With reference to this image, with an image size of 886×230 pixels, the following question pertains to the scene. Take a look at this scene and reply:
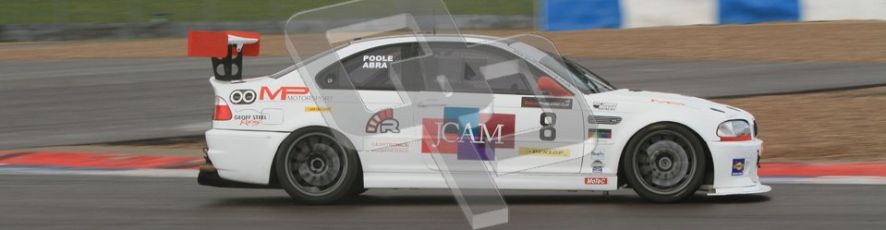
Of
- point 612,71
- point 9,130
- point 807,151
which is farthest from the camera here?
point 612,71

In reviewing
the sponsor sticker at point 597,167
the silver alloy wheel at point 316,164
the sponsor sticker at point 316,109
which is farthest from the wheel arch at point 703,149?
the sponsor sticker at point 316,109

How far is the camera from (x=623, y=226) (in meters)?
7.73

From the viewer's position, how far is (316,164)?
875cm

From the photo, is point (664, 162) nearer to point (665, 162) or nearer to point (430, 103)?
point (665, 162)

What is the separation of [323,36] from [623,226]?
2.31 meters

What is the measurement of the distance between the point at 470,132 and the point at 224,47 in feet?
5.77

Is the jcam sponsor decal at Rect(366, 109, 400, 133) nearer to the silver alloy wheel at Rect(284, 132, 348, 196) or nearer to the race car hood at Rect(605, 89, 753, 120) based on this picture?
the silver alloy wheel at Rect(284, 132, 348, 196)

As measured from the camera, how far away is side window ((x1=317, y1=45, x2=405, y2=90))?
8617 millimetres

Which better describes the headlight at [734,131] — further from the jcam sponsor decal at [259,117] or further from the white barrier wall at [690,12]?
the white barrier wall at [690,12]

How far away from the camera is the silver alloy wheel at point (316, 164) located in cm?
870

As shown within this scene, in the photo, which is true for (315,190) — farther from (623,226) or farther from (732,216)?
(732,216)

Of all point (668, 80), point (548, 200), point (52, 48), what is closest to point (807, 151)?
point (548, 200)

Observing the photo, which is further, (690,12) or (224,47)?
(690,12)

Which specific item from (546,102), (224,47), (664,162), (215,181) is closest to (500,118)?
(546,102)
